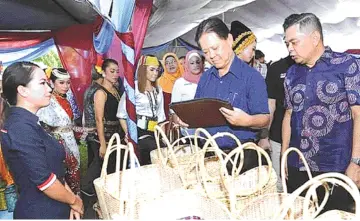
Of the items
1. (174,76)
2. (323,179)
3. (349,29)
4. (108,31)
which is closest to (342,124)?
(323,179)

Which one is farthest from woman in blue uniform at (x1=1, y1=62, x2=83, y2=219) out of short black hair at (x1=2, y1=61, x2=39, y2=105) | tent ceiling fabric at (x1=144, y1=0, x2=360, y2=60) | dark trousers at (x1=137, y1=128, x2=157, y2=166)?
tent ceiling fabric at (x1=144, y1=0, x2=360, y2=60)

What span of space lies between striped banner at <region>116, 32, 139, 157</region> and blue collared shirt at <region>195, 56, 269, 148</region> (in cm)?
71

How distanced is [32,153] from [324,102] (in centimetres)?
107

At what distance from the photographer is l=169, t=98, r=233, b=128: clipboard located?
6.02 ft

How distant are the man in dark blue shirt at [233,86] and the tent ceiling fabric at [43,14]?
1134mm

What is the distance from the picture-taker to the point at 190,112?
1950 mm

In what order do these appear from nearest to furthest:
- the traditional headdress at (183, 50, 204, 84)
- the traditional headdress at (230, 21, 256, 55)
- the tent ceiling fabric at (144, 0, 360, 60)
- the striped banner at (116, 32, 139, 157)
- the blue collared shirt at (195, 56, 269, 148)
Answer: the blue collared shirt at (195, 56, 269, 148)
the striped banner at (116, 32, 139, 157)
the traditional headdress at (230, 21, 256, 55)
the traditional headdress at (183, 50, 204, 84)
the tent ceiling fabric at (144, 0, 360, 60)

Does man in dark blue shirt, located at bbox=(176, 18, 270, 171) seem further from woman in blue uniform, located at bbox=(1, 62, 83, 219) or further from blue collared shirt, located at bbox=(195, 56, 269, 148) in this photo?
woman in blue uniform, located at bbox=(1, 62, 83, 219)

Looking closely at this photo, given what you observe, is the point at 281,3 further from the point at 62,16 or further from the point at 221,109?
the point at 221,109

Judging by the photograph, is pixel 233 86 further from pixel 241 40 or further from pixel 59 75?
pixel 59 75

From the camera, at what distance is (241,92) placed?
1.96 m

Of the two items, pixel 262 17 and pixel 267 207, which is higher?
pixel 262 17

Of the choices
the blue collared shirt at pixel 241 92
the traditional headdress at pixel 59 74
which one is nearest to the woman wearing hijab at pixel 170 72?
the traditional headdress at pixel 59 74

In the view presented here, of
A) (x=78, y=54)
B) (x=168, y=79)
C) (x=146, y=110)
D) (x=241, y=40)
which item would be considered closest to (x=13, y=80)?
(x=241, y=40)
